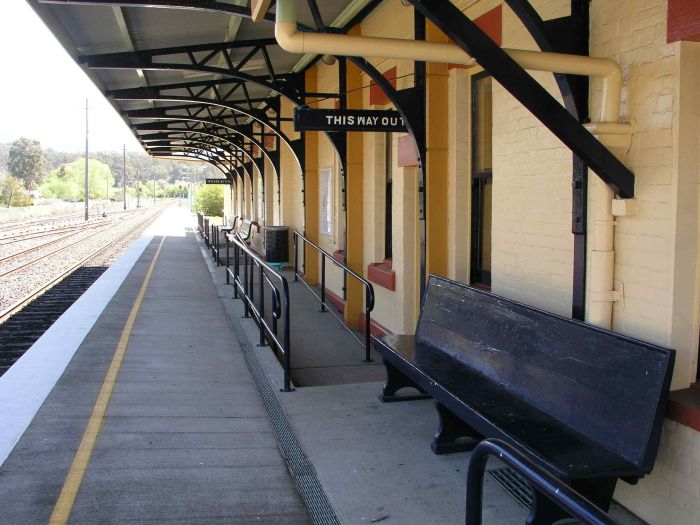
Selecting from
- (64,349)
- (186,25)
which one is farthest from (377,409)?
(186,25)

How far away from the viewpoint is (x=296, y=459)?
4.79m

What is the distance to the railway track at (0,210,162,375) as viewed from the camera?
9.52 m

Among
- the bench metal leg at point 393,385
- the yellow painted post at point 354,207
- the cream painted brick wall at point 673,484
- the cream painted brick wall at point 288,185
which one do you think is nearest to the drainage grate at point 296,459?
the bench metal leg at point 393,385

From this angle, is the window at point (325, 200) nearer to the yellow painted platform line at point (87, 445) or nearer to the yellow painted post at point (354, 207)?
the yellow painted post at point (354, 207)

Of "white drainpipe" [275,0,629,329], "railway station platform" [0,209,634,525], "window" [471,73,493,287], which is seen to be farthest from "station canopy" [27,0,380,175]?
"railway station platform" [0,209,634,525]

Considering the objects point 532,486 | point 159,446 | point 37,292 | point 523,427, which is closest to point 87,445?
point 159,446

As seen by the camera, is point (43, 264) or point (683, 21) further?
point (43, 264)

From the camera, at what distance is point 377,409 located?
18.9 feet

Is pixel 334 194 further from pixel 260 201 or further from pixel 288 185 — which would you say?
pixel 260 201

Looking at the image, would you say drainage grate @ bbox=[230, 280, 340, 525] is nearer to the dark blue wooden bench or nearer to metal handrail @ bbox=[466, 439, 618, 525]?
the dark blue wooden bench

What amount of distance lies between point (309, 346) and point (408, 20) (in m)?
3.89

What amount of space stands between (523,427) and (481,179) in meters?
3.30

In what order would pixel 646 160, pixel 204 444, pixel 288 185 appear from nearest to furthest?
pixel 646 160 < pixel 204 444 < pixel 288 185

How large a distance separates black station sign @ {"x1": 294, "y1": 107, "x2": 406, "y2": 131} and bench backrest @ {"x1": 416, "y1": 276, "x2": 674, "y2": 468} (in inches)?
86.5
